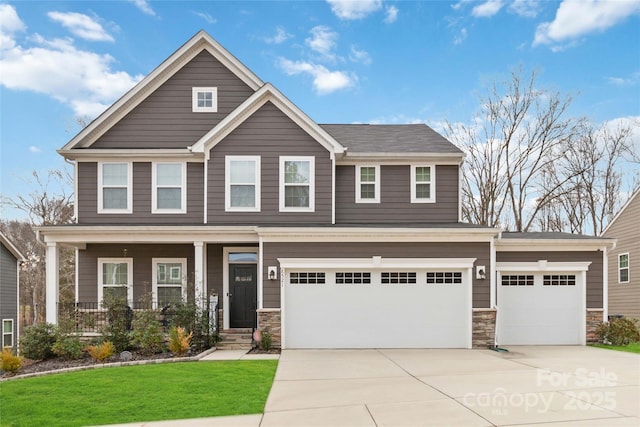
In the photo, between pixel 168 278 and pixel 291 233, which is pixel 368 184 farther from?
pixel 168 278

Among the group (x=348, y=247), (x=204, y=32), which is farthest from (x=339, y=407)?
(x=204, y=32)

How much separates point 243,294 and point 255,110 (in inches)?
226

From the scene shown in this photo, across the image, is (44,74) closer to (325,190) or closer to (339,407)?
(325,190)

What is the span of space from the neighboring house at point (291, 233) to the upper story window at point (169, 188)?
0.04 metres

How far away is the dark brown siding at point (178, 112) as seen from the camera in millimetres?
16188

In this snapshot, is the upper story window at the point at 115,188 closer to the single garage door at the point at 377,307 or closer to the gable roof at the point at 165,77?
the gable roof at the point at 165,77

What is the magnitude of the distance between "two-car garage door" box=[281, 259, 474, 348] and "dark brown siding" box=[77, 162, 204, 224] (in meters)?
4.00

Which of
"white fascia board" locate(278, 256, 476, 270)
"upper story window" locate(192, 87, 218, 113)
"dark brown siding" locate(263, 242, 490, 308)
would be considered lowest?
"white fascia board" locate(278, 256, 476, 270)

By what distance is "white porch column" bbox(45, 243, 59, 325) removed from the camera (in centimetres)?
1370

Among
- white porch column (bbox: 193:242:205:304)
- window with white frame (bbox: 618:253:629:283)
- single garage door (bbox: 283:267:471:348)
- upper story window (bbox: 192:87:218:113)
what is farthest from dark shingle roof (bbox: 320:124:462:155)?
window with white frame (bbox: 618:253:629:283)

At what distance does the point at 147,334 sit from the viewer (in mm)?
12195

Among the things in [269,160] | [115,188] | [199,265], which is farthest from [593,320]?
[115,188]

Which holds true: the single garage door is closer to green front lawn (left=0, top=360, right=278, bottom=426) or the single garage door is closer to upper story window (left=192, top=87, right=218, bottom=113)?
green front lawn (left=0, top=360, right=278, bottom=426)

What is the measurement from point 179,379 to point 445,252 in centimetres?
791
